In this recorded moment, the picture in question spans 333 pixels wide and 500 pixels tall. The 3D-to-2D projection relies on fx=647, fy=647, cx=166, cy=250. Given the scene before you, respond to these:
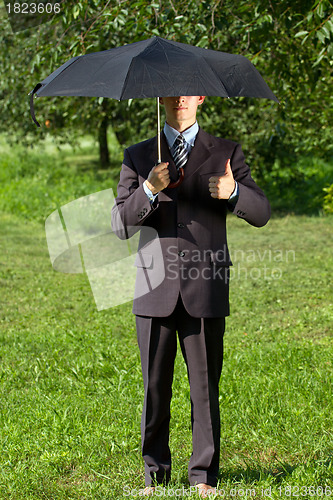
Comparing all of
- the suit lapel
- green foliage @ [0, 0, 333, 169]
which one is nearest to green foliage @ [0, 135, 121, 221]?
green foliage @ [0, 0, 333, 169]

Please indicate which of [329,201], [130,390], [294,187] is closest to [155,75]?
[130,390]

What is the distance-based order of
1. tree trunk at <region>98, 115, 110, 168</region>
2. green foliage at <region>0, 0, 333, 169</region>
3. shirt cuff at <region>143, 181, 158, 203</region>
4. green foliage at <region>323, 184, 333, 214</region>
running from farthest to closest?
tree trunk at <region>98, 115, 110, 168</region> → green foliage at <region>323, 184, 333, 214</region> → green foliage at <region>0, 0, 333, 169</region> → shirt cuff at <region>143, 181, 158, 203</region>

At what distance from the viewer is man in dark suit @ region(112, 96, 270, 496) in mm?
3135

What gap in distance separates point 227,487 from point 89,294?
516 cm

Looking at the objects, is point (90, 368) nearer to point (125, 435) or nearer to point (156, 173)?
point (125, 435)

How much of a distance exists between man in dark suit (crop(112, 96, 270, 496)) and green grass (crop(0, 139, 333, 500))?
1.99 feet

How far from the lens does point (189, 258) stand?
3.15 meters

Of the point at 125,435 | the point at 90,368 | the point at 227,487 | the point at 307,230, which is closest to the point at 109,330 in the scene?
the point at 90,368

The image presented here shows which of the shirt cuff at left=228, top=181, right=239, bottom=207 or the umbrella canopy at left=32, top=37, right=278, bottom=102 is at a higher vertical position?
the umbrella canopy at left=32, top=37, right=278, bottom=102

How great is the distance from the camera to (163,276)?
316 cm

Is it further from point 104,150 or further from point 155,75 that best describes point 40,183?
point 155,75

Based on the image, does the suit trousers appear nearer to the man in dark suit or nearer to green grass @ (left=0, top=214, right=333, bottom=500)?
the man in dark suit

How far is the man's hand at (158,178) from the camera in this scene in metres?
2.91

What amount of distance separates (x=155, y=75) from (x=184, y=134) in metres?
0.37
